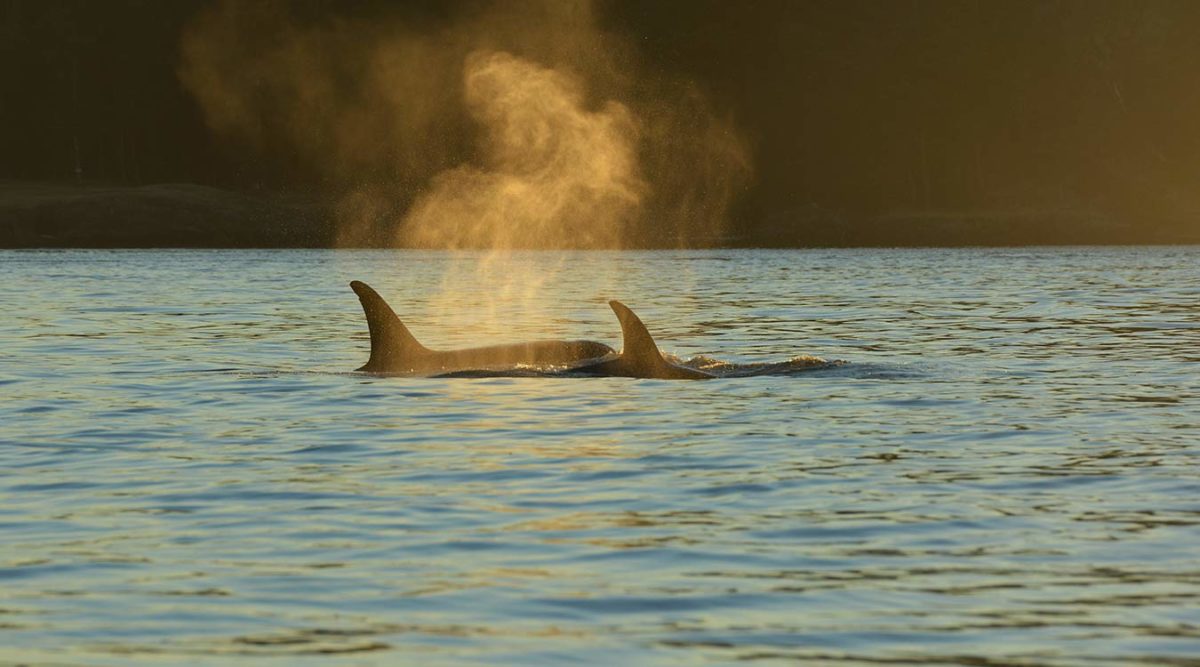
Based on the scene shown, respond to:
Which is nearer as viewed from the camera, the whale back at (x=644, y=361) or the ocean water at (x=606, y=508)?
the ocean water at (x=606, y=508)

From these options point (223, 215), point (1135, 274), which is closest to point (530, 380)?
point (1135, 274)

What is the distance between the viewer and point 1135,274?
58.2m

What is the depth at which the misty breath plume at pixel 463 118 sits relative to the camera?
97.9m

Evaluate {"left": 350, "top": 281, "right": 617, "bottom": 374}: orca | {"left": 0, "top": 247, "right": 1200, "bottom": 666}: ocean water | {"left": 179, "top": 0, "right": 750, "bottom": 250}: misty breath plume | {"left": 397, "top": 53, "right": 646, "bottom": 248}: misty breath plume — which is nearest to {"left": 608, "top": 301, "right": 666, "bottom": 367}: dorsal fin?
{"left": 0, "top": 247, "right": 1200, "bottom": 666}: ocean water

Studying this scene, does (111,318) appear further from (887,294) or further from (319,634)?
(319,634)

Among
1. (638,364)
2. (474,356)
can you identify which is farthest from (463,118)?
(638,364)

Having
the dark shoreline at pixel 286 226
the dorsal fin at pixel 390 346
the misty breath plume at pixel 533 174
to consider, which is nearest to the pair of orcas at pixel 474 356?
the dorsal fin at pixel 390 346

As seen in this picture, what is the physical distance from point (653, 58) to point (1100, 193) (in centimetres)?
2515

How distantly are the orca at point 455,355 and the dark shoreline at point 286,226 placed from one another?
7335 cm

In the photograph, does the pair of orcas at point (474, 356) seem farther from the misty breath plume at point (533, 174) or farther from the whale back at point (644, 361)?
the misty breath plume at point (533, 174)

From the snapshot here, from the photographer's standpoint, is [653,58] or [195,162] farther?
[195,162]

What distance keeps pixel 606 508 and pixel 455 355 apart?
35.0ft

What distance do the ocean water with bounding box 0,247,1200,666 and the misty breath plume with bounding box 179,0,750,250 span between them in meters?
69.9

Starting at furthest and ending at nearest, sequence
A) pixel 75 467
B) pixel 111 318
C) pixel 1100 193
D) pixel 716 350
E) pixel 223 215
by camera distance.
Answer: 1. pixel 1100 193
2. pixel 223 215
3. pixel 111 318
4. pixel 716 350
5. pixel 75 467
